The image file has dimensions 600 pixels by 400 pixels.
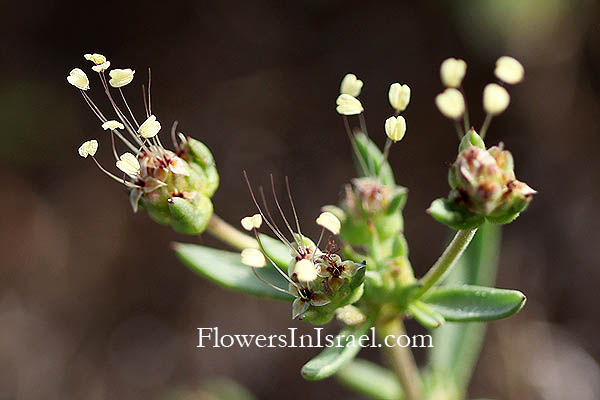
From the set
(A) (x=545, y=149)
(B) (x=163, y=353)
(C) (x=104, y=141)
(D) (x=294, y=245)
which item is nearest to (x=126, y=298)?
(B) (x=163, y=353)

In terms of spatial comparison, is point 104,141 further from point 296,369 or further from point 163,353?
point 296,369

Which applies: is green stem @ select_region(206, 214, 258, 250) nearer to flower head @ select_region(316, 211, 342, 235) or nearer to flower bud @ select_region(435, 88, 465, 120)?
flower head @ select_region(316, 211, 342, 235)

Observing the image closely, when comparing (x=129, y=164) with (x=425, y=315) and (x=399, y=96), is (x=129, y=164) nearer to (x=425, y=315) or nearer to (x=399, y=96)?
(x=399, y=96)

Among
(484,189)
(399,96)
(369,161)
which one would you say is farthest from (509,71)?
(369,161)

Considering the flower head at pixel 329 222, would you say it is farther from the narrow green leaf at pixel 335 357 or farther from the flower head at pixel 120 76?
the flower head at pixel 120 76

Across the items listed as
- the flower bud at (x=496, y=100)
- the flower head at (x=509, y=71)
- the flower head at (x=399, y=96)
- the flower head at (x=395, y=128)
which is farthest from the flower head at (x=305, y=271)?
the flower head at (x=509, y=71)

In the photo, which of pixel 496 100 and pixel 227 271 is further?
pixel 227 271

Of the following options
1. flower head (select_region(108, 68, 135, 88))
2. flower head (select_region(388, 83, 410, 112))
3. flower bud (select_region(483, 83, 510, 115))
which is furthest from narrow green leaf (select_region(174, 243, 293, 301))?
flower bud (select_region(483, 83, 510, 115))
